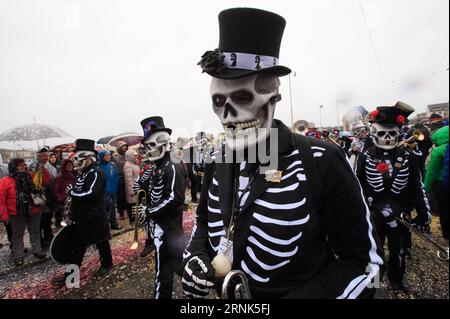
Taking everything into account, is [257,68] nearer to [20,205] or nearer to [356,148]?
[20,205]

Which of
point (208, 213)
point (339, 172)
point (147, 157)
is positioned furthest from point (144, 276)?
point (339, 172)

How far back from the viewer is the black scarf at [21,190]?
16.7 ft

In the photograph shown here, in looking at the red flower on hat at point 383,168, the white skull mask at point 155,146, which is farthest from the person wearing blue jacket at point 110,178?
the red flower on hat at point 383,168

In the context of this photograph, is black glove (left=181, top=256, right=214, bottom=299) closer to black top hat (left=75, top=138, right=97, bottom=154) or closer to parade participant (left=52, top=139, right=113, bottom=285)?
parade participant (left=52, top=139, right=113, bottom=285)

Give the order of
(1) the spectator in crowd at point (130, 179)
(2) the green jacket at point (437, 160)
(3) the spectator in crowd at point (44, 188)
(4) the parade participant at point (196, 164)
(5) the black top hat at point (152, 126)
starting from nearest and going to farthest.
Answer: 1. (2) the green jacket at point (437, 160)
2. (5) the black top hat at point (152, 126)
3. (3) the spectator in crowd at point (44, 188)
4. (1) the spectator in crowd at point (130, 179)
5. (4) the parade participant at point (196, 164)

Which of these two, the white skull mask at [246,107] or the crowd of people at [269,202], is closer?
the crowd of people at [269,202]

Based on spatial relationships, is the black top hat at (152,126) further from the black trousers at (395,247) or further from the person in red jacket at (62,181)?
the black trousers at (395,247)

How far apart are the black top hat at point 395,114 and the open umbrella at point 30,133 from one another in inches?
274

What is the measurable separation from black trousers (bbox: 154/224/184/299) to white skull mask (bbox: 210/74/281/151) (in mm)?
2253

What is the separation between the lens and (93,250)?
236 inches

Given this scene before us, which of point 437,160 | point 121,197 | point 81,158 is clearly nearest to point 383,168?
point 437,160

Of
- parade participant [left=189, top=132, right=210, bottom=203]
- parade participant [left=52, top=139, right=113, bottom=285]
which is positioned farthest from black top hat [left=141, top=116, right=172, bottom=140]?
parade participant [left=189, top=132, right=210, bottom=203]

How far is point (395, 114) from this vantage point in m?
3.83

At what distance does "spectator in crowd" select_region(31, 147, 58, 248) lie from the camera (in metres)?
5.68
